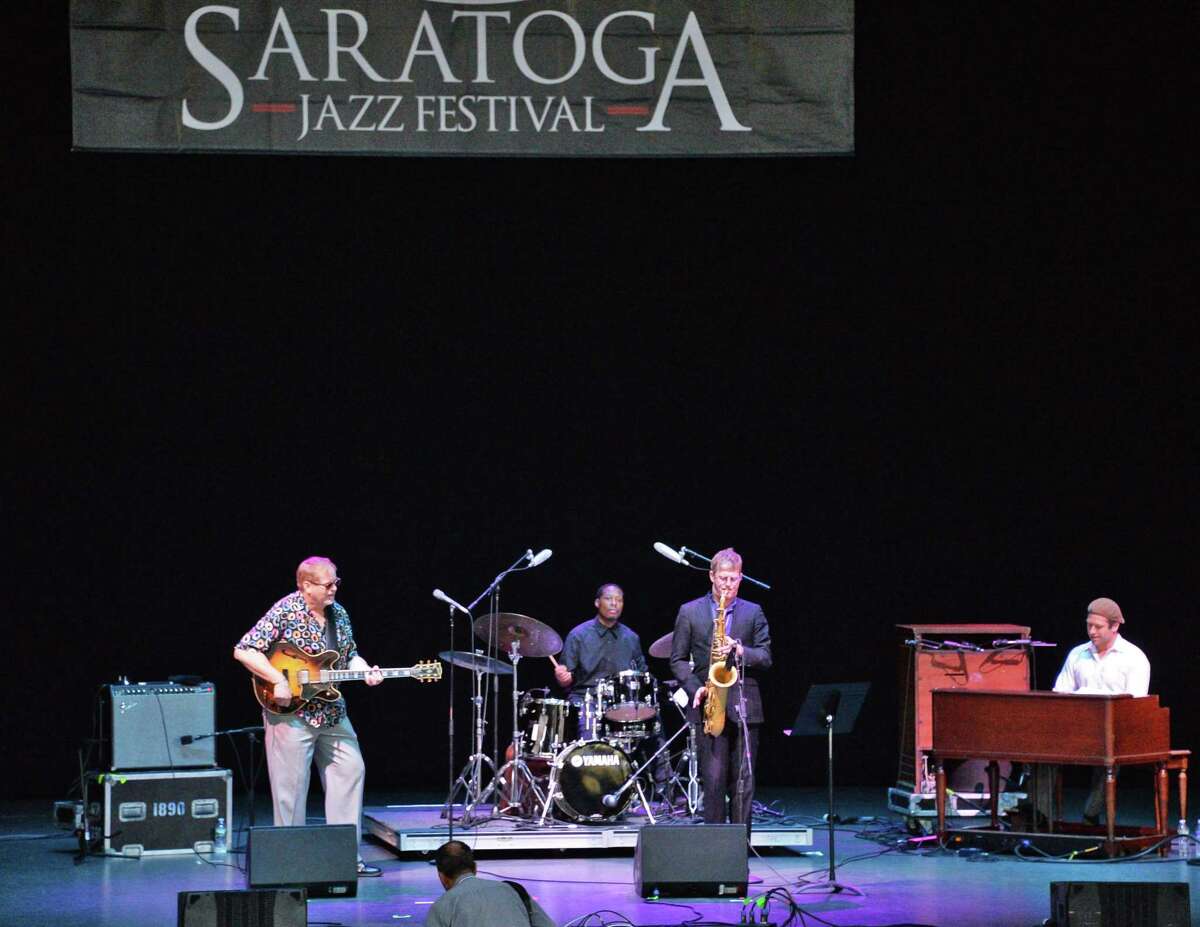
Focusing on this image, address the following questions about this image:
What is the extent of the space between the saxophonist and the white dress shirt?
178cm

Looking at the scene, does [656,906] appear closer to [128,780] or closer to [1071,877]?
[1071,877]

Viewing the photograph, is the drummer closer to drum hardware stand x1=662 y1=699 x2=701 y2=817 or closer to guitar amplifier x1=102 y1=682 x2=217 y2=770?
drum hardware stand x1=662 y1=699 x2=701 y2=817

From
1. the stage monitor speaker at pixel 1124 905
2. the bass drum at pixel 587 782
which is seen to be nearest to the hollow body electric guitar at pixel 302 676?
the bass drum at pixel 587 782

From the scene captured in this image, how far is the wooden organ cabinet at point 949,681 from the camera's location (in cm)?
1069

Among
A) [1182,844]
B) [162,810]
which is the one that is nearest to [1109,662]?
[1182,844]

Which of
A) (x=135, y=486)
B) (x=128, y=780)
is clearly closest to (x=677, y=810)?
(x=128, y=780)

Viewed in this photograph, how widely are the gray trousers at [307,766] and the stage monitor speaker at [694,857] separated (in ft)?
4.91

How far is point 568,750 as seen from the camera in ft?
31.9

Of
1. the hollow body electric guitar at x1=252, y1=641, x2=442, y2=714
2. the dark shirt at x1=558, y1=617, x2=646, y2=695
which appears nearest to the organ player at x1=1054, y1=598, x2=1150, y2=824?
the dark shirt at x1=558, y1=617, x2=646, y2=695

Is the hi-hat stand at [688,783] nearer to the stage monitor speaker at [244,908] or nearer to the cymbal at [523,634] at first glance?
the cymbal at [523,634]

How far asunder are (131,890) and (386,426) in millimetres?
4146

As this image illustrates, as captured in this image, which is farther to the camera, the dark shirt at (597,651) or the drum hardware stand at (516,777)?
the dark shirt at (597,651)

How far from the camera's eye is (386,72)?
32.9ft

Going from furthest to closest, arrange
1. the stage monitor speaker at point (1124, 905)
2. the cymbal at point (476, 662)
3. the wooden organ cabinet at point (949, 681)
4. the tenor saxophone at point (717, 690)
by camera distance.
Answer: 1. the wooden organ cabinet at point (949, 681)
2. the cymbal at point (476, 662)
3. the tenor saxophone at point (717, 690)
4. the stage monitor speaker at point (1124, 905)
